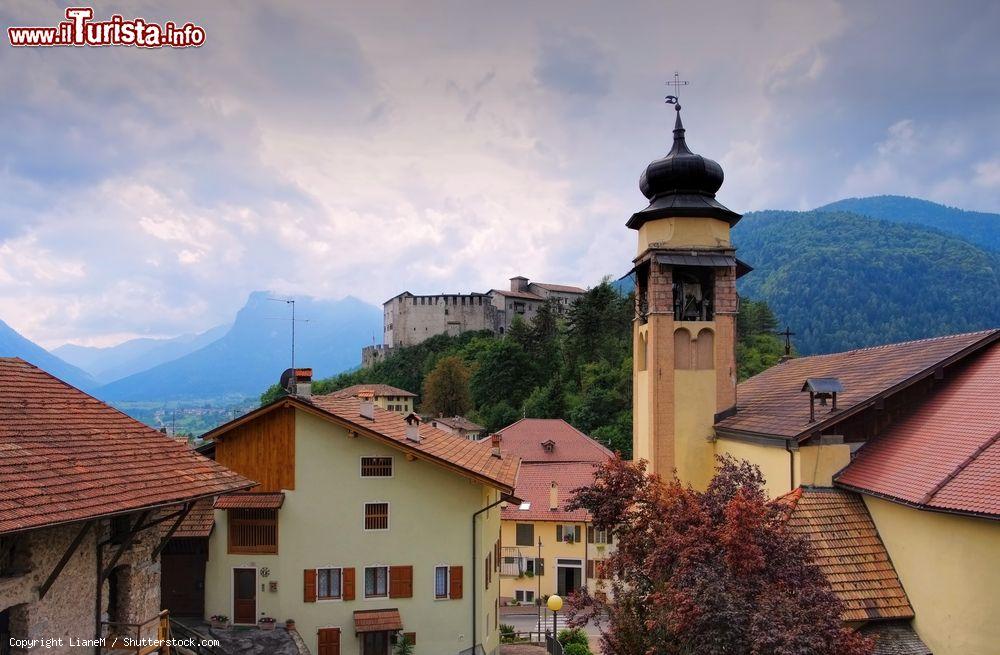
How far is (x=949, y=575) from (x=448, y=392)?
260ft

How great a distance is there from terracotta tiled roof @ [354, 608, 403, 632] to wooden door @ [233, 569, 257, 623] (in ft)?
9.69

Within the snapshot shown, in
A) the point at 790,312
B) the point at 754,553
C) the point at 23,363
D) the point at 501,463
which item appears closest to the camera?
the point at 754,553

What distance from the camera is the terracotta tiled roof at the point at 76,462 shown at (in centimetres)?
1040

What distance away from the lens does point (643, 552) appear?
13938 millimetres

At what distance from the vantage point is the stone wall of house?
427 inches

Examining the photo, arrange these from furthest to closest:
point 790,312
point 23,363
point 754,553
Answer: point 790,312, point 23,363, point 754,553

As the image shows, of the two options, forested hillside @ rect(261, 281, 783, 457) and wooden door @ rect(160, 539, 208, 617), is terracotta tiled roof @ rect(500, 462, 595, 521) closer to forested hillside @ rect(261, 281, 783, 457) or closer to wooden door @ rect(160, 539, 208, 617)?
wooden door @ rect(160, 539, 208, 617)

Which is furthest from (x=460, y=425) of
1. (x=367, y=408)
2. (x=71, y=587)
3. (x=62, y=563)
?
(x=62, y=563)

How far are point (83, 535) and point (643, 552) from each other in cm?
999

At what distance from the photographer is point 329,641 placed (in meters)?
19.7

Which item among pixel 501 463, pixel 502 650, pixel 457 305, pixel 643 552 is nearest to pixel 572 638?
pixel 502 650

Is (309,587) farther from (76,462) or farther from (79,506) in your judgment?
(79,506)

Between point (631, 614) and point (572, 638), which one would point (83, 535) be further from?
point (572, 638)

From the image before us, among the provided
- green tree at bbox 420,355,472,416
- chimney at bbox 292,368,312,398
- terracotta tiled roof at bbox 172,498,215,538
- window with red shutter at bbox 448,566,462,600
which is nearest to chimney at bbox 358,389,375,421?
chimney at bbox 292,368,312,398
